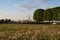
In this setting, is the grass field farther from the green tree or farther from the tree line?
the green tree

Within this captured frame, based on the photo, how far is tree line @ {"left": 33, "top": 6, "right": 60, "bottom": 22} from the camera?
6739 cm

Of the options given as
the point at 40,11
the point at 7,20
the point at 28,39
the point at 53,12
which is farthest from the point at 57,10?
the point at 28,39

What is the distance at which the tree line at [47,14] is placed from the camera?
67387 mm

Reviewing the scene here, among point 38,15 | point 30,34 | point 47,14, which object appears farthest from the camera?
point 38,15

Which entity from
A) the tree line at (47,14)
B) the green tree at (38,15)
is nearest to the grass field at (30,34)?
the tree line at (47,14)

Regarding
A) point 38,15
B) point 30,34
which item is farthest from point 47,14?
point 30,34

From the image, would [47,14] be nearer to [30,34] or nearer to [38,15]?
[38,15]

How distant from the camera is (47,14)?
7031 centimetres

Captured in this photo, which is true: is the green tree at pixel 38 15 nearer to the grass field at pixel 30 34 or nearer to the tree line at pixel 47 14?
the tree line at pixel 47 14

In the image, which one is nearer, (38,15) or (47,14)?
(47,14)

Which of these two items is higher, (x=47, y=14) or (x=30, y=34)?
(x=47, y=14)

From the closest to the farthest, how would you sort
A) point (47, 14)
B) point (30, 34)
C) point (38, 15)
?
point (30, 34) → point (47, 14) → point (38, 15)

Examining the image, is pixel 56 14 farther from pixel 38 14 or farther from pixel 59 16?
pixel 38 14

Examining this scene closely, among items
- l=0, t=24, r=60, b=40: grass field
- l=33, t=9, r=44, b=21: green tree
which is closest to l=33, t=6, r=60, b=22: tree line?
l=33, t=9, r=44, b=21: green tree
